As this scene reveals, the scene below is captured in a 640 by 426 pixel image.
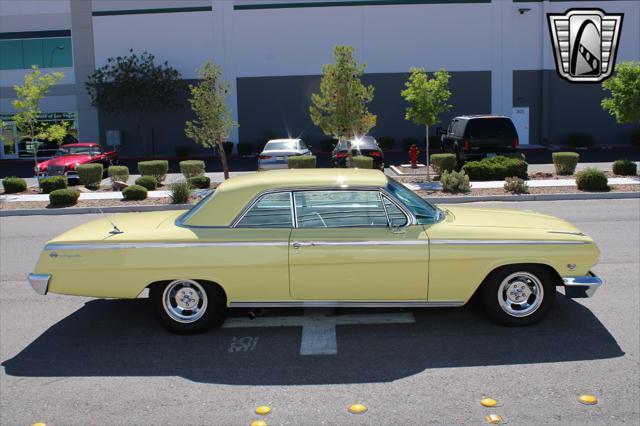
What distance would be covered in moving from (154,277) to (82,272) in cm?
67

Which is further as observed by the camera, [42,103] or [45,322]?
[42,103]

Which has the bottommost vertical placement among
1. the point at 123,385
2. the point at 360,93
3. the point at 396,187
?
the point at 123,385

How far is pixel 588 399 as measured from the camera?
4777 mm

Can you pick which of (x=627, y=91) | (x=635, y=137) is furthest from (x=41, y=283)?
(x=635, y=137)

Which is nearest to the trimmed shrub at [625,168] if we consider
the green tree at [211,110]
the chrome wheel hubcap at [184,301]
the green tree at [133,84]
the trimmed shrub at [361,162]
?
the trimmed shrub at [361,162]

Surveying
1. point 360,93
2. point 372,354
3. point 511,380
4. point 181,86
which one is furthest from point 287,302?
point 181,86

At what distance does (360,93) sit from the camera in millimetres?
21375

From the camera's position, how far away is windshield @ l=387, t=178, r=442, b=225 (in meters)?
6.18

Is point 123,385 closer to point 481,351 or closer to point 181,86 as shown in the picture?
point 481,351

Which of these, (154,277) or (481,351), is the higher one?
(154,277)

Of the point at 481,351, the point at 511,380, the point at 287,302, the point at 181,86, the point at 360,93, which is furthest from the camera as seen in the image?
the point at 181,86

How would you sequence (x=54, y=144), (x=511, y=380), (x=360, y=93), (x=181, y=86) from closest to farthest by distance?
(x=511, y=380), (x=360, y=93), (x=181, y=86), (x=54, y=144)

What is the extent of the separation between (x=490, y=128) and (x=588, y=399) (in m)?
18.0

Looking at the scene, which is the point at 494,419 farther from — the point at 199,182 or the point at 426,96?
the point at 426,96
